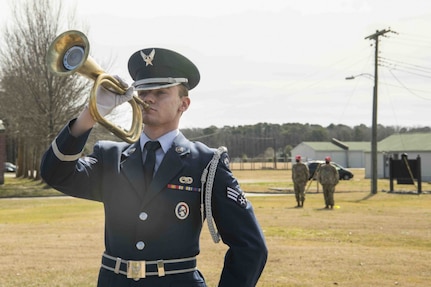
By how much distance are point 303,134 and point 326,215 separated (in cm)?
11970

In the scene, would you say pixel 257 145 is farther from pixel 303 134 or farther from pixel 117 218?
pixel 117 218

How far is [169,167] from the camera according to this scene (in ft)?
10.1

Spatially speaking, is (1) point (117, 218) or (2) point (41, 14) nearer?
(1) point (117, 218)

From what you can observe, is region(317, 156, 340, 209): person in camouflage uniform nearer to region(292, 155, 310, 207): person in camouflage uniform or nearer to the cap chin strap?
region(292, 155, 310, 207): person in camouflage uniform

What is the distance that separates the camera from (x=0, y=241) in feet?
42.5

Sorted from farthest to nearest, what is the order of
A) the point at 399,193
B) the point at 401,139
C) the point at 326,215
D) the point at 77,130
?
the point at 401,139, the point at 399,193, the point at 326,215, the point at 77,130

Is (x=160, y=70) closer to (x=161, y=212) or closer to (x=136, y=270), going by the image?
(x=161, y=212)

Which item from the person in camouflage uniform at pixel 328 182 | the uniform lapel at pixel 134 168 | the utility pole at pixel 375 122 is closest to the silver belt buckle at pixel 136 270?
the uniform lapel at pixel 134 168

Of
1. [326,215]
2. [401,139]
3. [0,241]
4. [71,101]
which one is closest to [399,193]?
[326,215]

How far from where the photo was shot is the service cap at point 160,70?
318 cm

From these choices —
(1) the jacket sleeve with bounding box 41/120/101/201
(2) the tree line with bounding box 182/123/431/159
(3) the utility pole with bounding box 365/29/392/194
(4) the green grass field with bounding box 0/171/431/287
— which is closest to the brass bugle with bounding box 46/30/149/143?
(1) the jacket sleeve with bounding box 41/120/101/201

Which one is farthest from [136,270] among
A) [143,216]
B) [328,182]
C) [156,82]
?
[328,182]

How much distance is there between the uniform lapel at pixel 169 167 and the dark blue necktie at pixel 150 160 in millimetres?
43

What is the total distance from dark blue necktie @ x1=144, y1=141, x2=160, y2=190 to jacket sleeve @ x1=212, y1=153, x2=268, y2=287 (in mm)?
325
